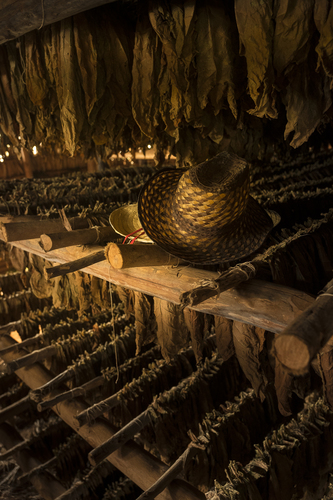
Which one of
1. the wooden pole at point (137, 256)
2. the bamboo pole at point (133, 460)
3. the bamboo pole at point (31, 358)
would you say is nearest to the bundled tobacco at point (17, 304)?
the bamboo pole at point (31, 358)

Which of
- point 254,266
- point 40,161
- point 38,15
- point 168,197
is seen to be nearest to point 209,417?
point 254,266

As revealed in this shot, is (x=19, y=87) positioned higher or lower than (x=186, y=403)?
higher

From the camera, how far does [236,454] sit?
8.75ft

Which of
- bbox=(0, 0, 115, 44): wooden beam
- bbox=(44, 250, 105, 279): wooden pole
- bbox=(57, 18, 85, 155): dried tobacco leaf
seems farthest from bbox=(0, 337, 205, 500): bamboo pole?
bbox=(0, 0, 115, 44): wooden beam

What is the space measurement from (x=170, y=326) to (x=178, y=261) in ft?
1.69

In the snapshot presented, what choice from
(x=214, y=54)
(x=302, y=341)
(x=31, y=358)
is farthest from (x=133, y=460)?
(x=214, y=54)

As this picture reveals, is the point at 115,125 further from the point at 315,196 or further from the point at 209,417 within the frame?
the point at 209,417

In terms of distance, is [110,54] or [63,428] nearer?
[110,54]

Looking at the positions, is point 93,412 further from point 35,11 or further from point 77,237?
point 35,11

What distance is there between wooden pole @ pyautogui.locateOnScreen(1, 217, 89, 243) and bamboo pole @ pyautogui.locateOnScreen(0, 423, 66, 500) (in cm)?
227

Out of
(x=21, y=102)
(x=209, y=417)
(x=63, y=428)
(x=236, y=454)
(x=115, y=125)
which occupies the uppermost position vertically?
(x=21, y=102)

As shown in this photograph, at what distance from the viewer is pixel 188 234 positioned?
1.76m

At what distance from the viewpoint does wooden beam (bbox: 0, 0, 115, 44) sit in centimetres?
159

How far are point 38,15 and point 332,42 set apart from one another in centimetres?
143
